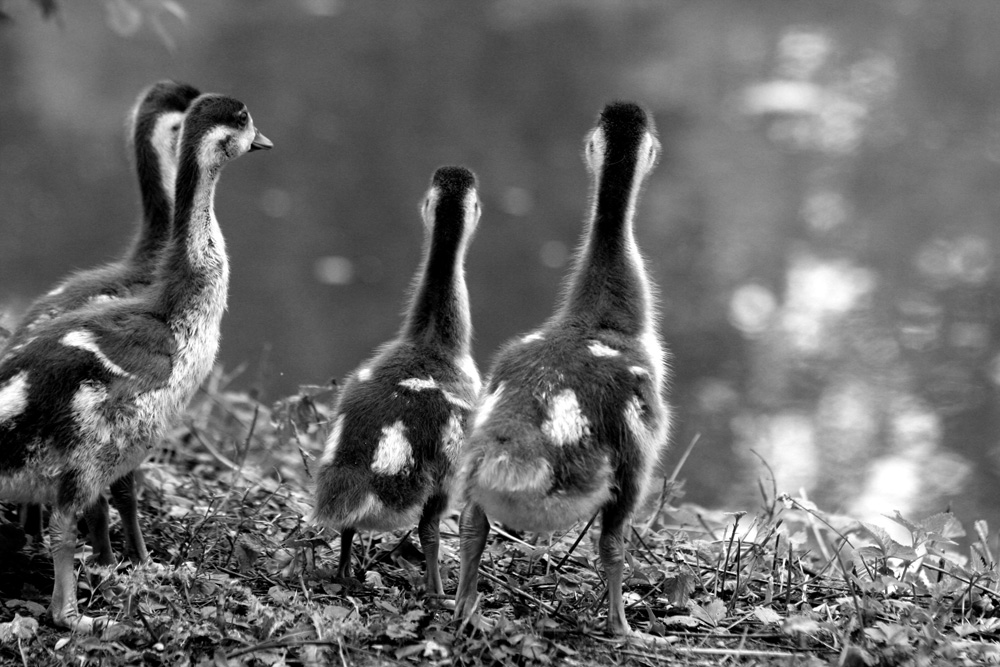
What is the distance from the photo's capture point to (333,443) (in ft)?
15.7

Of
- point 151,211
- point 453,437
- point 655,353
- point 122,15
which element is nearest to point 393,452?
point 453,437

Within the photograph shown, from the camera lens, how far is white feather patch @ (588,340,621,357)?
4508 millimetres

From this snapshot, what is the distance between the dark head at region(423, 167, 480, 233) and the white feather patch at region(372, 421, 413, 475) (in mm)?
1066

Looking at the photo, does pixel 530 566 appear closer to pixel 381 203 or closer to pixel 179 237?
pixel 179 237

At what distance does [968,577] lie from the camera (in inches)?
197

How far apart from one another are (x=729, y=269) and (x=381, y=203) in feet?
12.8

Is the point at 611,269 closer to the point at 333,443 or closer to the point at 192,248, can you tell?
the point at 333,443

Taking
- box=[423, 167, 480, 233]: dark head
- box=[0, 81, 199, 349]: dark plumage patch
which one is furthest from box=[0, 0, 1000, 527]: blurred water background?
box=[423, 167, 480, 233]: dark head

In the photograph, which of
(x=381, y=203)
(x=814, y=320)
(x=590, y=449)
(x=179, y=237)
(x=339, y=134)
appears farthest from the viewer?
(x=339, y=134)

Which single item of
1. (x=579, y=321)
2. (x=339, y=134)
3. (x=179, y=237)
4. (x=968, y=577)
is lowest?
(x=968, y=577)

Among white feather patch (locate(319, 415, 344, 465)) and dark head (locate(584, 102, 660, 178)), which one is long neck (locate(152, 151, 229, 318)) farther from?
dark head (locate(584, 102, 660, 178))

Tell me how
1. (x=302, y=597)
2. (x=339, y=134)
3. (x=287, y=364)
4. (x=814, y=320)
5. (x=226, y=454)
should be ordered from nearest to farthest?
(x=302, y=597) → (x=226, y=454) → (x=287, y=364) → (x=814, y=320) → (x=339, y=134)

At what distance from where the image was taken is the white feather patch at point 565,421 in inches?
165

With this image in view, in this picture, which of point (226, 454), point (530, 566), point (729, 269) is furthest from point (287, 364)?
point (530, 566)
